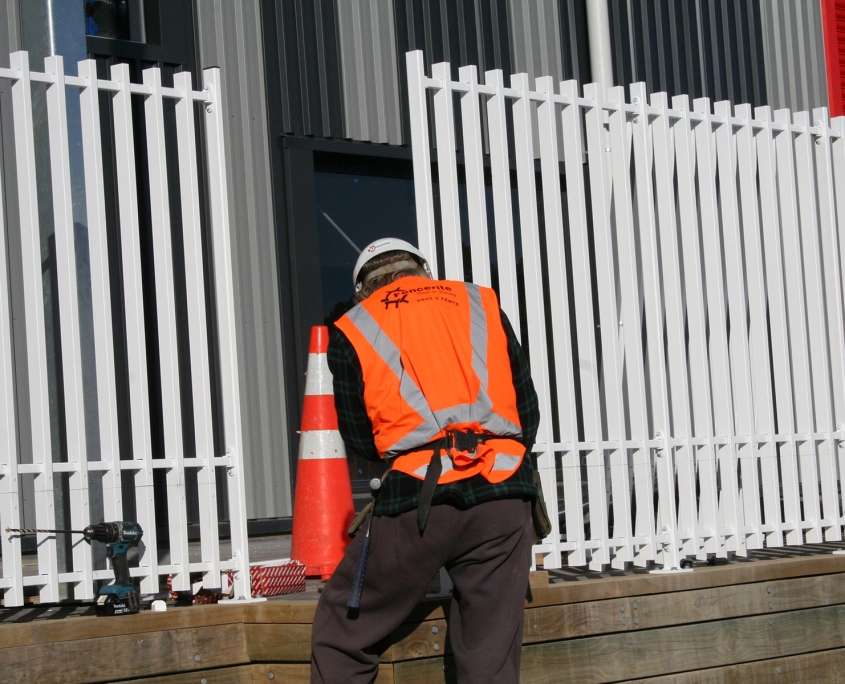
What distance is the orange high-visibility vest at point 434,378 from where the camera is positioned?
11.6 ft

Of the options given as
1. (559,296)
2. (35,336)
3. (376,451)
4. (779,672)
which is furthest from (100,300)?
(779,672)

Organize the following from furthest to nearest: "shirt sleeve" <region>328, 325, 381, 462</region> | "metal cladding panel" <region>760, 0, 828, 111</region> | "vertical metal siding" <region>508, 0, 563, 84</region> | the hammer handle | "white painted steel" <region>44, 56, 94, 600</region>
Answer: "metal cladding panel" <region>760, 0, 828, 111</region> < "vertical metal siding" <region>508, 0, 563, 84</region> < "white painted steel" <region>44, 56, 94, 600</region> < "shirt sleeve" <region>328, 325, 381, 462</region> < the hammer handle

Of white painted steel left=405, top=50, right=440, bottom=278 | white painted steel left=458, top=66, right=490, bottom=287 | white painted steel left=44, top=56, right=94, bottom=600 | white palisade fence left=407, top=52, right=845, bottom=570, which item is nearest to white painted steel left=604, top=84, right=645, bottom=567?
white palisade fence left=407, top=52, right=845, bottom=570

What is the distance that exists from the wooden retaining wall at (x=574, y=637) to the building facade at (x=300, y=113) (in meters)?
3.07

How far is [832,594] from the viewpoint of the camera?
17.6 ft

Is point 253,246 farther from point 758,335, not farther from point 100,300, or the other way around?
point 758,335

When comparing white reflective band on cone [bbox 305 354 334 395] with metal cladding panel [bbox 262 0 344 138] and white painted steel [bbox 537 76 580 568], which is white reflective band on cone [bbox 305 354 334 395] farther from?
metal cladding panel [bbox 262 0 344 138]

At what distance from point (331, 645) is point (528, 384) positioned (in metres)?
1.07

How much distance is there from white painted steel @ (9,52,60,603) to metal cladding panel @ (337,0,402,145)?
386 cm

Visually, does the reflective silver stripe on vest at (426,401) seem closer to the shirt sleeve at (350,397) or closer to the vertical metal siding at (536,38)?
the shirt sleeve at (350,397)

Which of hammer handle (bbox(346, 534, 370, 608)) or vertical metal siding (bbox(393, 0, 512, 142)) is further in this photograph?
vertical metal siding (bbox(393, 0, 512, 142))

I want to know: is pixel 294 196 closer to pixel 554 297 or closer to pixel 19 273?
pixel 19 273

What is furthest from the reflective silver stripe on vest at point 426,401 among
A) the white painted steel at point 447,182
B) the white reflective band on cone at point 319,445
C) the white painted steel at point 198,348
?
the white reflective band on cone at point 319,445

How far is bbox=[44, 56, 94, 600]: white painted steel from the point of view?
423 cm
